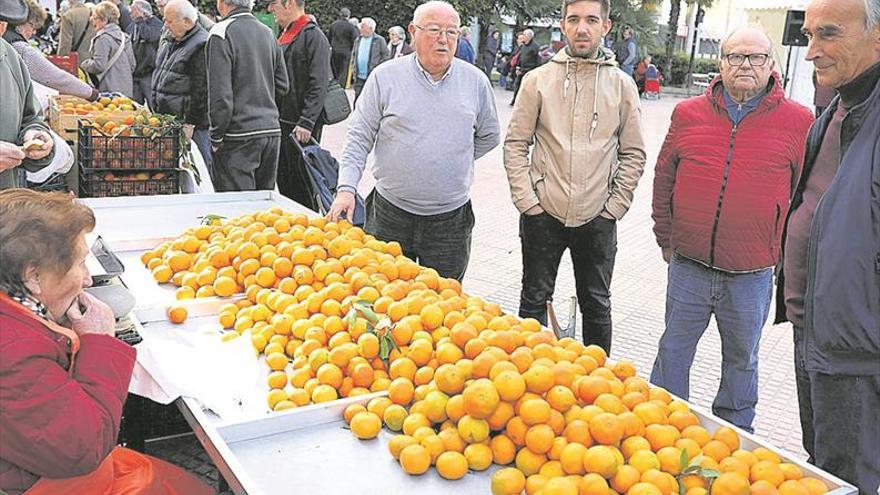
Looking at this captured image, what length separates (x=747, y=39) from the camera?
3279 millimetres

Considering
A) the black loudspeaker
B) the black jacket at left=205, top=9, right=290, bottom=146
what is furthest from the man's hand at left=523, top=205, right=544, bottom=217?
the black loudspeaker

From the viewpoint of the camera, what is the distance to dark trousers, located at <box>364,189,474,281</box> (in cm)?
412

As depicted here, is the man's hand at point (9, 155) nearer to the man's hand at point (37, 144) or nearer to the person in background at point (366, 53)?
the man's hand at point (37, 144)

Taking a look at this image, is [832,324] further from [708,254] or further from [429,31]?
[429,31]

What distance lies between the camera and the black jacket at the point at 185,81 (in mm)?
6121

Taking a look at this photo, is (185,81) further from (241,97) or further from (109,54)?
(109,54)

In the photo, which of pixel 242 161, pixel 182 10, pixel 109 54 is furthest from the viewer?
pixel 109 54

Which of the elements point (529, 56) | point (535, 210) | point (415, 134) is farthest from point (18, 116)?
point (529, 56)

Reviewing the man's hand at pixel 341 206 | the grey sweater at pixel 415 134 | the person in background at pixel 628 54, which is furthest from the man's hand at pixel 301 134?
the person in background at pixel 628 54

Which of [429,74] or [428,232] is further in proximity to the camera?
[428,232]

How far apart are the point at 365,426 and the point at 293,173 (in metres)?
4.44

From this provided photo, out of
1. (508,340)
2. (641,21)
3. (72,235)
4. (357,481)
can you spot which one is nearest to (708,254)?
(508,340)

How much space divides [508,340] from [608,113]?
74.6 inches

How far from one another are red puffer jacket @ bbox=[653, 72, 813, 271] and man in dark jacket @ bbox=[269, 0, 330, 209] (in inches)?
142
